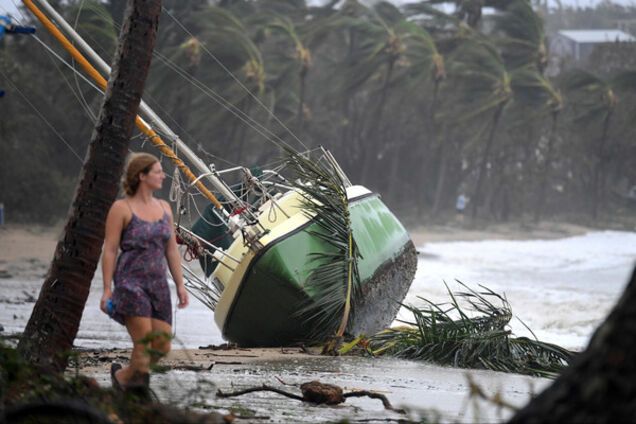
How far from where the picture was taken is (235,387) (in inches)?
315

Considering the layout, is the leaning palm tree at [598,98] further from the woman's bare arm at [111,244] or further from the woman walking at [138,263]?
the woman's bare arm at [111,244]

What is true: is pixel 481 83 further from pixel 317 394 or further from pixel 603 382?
pixel 603 382

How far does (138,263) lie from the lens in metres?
6.38

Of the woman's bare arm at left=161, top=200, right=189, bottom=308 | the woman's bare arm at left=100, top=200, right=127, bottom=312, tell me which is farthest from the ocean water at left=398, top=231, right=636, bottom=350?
the woman's bare arm at left=100, top=200, right=127, bottom=312

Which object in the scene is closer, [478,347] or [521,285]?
[478,347]

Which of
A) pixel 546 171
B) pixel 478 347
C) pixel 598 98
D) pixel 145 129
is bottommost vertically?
pixel 478 347

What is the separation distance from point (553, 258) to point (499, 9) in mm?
20581

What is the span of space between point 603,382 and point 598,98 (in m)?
59.3

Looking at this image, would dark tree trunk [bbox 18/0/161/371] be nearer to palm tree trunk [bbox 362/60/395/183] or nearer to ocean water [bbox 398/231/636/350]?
ocean water [bbox 398/231/636/350]

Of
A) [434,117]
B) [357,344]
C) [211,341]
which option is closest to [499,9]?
[434,117]

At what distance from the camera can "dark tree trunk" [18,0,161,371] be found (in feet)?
24.5

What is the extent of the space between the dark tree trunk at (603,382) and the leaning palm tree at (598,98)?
5805 centimetres

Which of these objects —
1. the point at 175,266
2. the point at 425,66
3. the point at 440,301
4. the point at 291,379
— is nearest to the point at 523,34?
the point at 425,66

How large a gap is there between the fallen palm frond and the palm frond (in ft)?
2.62
